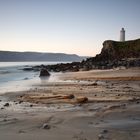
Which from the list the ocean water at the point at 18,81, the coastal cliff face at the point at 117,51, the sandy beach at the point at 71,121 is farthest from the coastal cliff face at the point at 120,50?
the sandy beach at the point at 71,121

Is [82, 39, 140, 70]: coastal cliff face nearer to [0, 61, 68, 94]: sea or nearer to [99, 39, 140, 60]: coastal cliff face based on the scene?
[99, 39, 140, 60]: coastal cliff face

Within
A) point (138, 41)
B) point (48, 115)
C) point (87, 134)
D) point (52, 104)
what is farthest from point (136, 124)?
point (138, 41)

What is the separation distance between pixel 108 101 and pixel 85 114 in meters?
2.84

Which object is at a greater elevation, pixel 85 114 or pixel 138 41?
pixel 138 41

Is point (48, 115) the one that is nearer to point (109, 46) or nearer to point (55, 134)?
point (55, 134)

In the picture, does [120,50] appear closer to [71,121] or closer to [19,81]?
[19,81]

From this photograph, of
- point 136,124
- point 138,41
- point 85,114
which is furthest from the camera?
point 138,41

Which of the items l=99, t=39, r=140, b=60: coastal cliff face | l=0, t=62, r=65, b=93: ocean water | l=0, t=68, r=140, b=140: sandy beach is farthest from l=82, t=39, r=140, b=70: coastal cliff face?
l=0, t=68, r=140, b=140: sandy beach

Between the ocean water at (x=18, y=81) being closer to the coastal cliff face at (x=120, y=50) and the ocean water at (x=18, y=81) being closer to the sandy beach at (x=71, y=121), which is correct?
the sandy beach at (x=71, y=121)

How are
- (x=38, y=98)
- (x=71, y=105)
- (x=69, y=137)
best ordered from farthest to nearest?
(x=38, y=98), (x=71, y=105), (x=69, y=137)

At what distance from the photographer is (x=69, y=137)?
21.1ft

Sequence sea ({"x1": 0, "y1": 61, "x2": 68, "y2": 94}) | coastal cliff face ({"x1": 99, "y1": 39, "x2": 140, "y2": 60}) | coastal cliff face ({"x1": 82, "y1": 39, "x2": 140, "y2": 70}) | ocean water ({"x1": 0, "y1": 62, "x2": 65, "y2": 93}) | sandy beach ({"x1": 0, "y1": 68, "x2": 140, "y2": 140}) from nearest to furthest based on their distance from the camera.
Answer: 1. sandy beach ({"x1": 0, "y1": 68, "x2": 140, "y2": 140})
2. sea ({"x1": 0, "y1": 61, "x2": 68, "y2": 94})
3. ocean water ({"x1": 0, "y1": 62, "x2": 65, "y2": 93})
4. coastal cliff face ({"x1": 82, "y1": 39, "x2": 140, "y2": 70})
5. coastal cliff face ({"x1": 99, "y1": 39, "x2": 140, "y2": 60})

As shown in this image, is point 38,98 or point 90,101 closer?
A: point 90,101

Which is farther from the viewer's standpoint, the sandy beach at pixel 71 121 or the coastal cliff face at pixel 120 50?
the coastal cliff face at pixel 120 50
